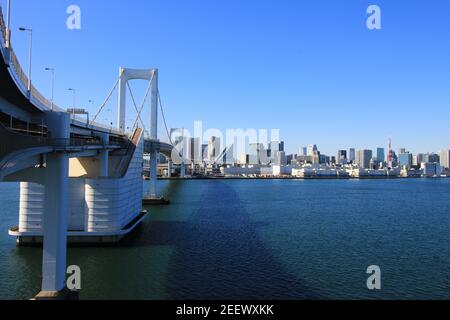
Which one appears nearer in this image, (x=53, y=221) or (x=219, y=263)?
(x=53, y=221)

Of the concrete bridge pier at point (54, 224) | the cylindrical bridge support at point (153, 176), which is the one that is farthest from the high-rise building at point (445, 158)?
the concrete bridge pier at point (54, 224)

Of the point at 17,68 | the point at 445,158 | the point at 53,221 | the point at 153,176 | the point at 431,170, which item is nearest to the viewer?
the point at 17,68

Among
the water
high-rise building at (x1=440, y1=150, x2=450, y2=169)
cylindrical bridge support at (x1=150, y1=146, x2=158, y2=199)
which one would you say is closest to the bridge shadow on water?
the water

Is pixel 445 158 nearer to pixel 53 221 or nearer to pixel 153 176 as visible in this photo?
pixel 153 176

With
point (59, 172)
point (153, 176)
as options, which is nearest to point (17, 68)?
point (59, 172)

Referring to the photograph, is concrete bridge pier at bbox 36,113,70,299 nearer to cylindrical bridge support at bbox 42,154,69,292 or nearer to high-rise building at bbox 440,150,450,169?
cylindrical bridge support at bbox 42,154,69,292

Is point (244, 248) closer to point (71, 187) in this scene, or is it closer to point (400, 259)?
point (400, 259)
